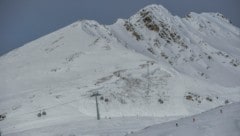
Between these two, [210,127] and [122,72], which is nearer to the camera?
[210,127]

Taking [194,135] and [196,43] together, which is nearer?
[194,135]

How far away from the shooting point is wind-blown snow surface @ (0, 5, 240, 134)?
43.8 metres

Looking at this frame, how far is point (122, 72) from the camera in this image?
53.5 m

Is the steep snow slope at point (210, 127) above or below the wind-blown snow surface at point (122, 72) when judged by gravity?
below

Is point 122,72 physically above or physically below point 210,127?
above

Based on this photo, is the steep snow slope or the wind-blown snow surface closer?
the steep snow slope

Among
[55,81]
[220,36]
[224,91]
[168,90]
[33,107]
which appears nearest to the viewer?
[33,107]

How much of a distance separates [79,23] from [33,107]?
38.9 metres

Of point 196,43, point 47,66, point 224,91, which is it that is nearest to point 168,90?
point 224,91

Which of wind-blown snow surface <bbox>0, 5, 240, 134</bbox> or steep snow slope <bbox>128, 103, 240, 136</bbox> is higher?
wind-blown snow surface <bbox>0, 5, 240, 134</bbox>

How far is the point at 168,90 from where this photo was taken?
4978 centimetres

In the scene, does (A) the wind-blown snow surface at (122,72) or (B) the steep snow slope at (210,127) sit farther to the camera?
(A) the wind-blown snow surface at (122,72)

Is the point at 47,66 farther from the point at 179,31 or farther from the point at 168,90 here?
the point at 179,31

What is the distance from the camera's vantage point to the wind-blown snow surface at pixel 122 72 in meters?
43.8
